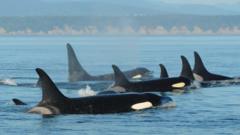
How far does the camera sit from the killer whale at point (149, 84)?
2874 cm

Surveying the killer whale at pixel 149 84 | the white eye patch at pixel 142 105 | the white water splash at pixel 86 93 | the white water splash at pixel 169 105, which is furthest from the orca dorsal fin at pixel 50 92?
the white water splash at pixel 86 93

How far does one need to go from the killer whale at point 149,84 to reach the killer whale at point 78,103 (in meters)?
4.82

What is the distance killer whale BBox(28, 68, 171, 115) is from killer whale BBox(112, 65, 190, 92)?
4.82 metres

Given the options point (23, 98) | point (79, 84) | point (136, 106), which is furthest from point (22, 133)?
point (79, 84)

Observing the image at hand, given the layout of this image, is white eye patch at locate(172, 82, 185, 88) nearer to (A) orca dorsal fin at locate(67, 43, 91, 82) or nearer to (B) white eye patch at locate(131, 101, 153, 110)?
(B) white eye patch at locate(131, 101, 153, 110)

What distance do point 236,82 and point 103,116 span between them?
41.0 ft

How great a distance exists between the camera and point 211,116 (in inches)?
899

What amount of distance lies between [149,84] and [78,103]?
275 inches

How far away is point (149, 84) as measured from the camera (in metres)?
29.3

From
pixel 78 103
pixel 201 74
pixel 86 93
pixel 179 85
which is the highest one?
pixel 201 74

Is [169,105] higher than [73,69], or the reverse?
[73,69]

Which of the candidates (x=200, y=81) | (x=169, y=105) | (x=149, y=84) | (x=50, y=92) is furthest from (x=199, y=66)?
(x=50, y=92)

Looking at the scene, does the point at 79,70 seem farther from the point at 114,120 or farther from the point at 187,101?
the point at 114,120

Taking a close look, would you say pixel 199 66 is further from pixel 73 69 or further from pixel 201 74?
pixel 73 69
